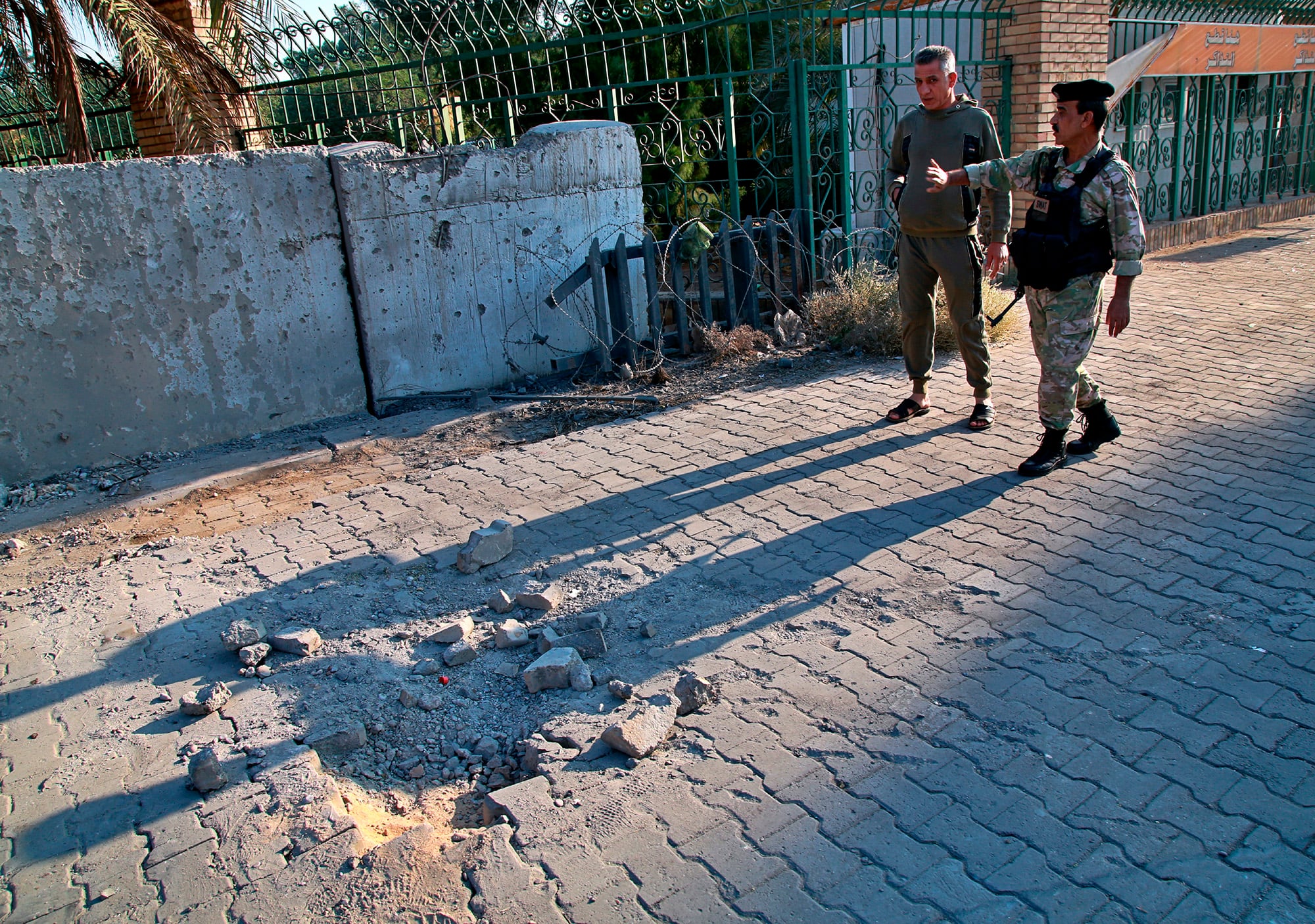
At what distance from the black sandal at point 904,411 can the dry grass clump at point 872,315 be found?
1414 millimetres

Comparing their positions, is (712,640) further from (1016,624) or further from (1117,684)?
(1117,684)

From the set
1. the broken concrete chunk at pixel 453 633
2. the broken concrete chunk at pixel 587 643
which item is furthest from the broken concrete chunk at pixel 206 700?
the broken concrete chunk at pixel 587 643

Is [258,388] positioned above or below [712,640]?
above

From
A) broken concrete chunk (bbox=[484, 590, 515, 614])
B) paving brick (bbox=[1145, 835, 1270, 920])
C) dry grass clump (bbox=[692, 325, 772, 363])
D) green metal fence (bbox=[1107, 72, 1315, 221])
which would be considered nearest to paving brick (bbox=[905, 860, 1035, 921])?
paving brick (bbox=[1145, 835, 1270, 920])

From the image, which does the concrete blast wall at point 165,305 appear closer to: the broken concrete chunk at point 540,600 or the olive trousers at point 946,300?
the broken concrete chunk at point 540,600

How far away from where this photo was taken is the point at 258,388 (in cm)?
601

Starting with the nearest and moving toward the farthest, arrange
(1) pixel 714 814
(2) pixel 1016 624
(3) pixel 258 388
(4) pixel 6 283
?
(1) pixel 714 814 < (2) pixel 1016 624 < (4) pixel 6 283 < (3) pixel 258 388

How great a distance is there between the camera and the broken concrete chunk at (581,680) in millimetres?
3104

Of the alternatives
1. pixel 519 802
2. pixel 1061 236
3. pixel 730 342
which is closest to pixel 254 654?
pixel 519 802

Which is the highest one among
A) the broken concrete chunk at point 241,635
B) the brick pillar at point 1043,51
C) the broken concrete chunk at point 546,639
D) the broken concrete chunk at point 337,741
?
the brick pillar at point 1043,51

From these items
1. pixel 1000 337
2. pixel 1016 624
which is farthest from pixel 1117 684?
pixel 1000 337

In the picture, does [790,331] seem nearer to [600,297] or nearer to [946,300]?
[600,297]

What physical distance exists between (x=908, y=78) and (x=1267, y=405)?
16.8 ft

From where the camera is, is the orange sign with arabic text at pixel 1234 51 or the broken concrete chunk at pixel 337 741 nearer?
the broken concrete chunk at pixel 337 741
